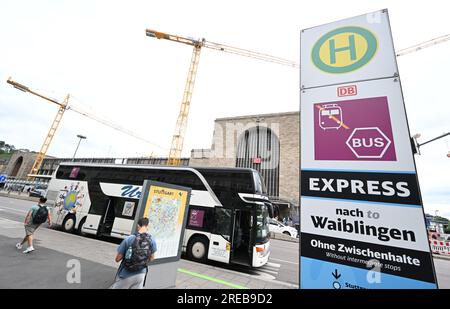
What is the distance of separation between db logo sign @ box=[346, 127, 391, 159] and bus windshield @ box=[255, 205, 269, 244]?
6018 mm

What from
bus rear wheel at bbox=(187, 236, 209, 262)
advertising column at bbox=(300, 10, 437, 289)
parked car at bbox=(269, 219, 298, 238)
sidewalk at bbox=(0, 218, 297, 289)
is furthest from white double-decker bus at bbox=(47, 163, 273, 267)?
parked car at bbox=(269, 219, 298, 238)

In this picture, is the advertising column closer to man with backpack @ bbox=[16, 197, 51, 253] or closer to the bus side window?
the bus side window

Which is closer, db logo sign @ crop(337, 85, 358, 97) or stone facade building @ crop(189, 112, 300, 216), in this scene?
db logo sign @ crop(337, 85, 358, 97)

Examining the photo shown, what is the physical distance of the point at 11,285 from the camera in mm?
4035

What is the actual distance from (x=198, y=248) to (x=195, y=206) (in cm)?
163

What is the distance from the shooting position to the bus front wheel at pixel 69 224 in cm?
975

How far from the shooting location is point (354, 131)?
5.10 ft

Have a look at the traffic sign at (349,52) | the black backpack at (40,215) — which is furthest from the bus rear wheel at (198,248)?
the traffic sign at (349,52)

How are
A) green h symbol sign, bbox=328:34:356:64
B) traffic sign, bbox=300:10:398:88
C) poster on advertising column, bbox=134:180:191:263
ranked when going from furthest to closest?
poster on advertising column, bbox=134:180:191:263 < green h symbol sign, bbox=328:34:356:64 < traffic sign, bbox=300:10:398:88

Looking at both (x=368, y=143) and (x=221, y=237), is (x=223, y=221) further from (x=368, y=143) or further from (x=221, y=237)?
(x=368, y=143)

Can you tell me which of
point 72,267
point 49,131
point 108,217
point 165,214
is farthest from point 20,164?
point 165,214

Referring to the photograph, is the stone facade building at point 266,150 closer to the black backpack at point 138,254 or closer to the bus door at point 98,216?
the bus door at point 98,216

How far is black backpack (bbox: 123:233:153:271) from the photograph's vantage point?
11.1 feet

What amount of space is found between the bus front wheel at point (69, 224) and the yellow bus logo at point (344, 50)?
12693mm
